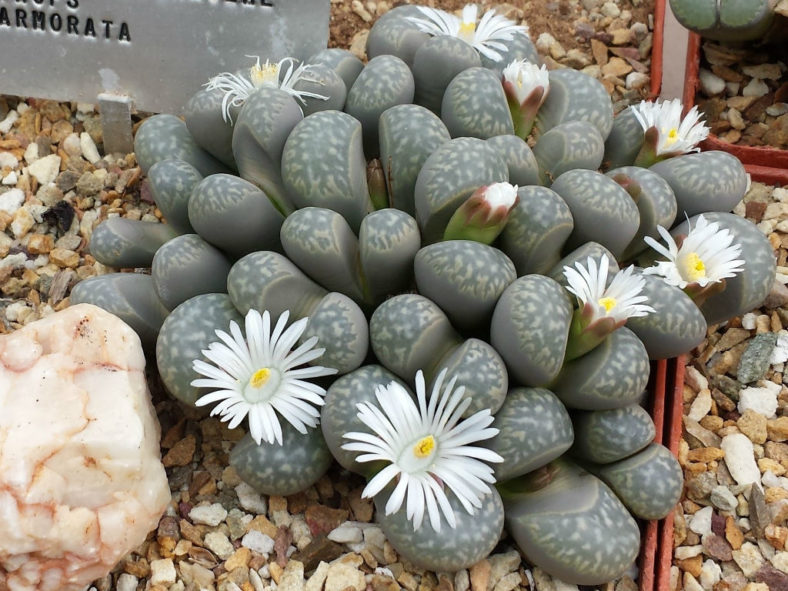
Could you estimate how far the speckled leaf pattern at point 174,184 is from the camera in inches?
59.1

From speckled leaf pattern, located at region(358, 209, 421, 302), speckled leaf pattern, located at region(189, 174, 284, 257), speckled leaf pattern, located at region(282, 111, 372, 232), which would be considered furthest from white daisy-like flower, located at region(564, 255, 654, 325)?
speckled leaf pattern, located at region(189, 174, 284, 257)

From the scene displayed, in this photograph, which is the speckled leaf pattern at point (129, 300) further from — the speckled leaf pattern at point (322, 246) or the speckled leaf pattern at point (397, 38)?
the speckled leaf pattern at point (397, 38)

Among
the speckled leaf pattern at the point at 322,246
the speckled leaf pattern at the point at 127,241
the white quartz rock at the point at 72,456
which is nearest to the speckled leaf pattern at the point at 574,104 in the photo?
the speckled leaf pattern at the point at 322,246

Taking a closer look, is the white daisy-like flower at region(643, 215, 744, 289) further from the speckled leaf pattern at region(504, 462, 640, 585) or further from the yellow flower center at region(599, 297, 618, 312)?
the speckled leaf pattern at region(504, 462, 640, 585)

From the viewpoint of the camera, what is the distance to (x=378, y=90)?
1497mm

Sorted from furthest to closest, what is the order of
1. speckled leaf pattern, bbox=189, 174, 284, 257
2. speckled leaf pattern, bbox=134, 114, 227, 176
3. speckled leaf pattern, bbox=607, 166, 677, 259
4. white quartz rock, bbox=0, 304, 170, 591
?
speckled leaf pattern, bbox=134, 114, 227, 176 → speckled leaf pattern, bbox=607, 166, 677, 259 → speckled leaf pattern, bbox=189, 174, 284, 257 → white quartz rock, bbox=0, 304, 170, 591

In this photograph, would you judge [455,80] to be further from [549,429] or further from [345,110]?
[549,429]

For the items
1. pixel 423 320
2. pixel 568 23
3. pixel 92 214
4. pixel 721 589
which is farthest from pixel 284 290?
pixel 568 23

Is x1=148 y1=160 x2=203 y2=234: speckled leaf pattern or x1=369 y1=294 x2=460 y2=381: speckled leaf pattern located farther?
x1=148 y1=160 x2=203 y2=234: speckled leaf pattern

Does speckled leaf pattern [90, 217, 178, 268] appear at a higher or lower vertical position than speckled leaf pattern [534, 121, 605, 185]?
lower

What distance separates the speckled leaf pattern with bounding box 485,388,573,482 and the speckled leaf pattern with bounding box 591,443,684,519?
13 cm

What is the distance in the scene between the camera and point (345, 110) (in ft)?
5.16

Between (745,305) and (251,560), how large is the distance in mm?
916

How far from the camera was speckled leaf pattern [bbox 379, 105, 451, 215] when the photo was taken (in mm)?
1407
